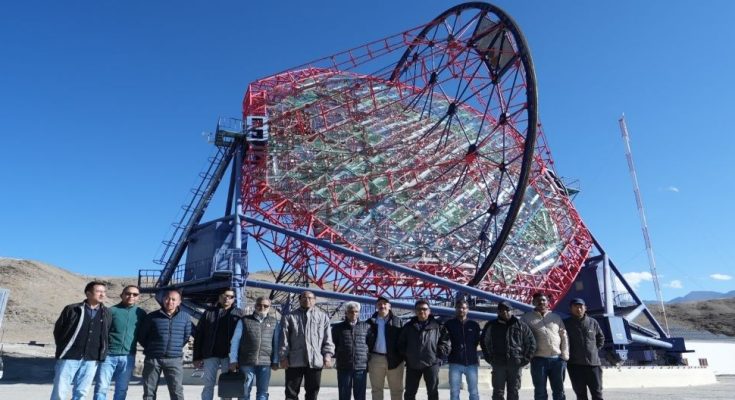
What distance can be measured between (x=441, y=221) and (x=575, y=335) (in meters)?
19.0

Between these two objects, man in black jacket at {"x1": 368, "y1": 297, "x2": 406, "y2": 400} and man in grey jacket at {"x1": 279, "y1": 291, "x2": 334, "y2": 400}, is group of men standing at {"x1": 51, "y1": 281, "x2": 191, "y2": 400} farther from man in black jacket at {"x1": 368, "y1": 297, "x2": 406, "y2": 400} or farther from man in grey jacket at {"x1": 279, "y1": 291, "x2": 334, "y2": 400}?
man in black jacket at {"x1": 368, "y1": 297, "x2": 406, "y2": 400}

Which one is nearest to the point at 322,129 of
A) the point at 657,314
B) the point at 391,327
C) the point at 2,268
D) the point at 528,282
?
the point at 528,282

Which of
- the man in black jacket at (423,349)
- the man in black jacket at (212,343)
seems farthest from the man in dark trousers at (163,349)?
the man in black jacket at (423,349)

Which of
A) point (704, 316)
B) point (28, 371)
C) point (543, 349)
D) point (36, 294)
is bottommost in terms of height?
point (543, 349)

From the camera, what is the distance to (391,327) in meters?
9.05

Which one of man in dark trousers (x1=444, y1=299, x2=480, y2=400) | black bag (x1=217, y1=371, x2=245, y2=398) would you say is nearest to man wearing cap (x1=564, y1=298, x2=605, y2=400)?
man in dark trousers (x1=444, y1=299, x2=480, y2=400)

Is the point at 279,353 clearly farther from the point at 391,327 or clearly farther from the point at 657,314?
the point at 657,314

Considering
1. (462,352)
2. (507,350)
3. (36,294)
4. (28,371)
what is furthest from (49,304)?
(507,350)

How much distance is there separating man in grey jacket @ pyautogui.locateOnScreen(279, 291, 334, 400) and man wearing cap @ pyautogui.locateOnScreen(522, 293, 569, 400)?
140 inches

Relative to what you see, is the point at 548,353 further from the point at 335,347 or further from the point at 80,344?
the point at 80,344

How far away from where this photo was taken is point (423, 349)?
8789 mm

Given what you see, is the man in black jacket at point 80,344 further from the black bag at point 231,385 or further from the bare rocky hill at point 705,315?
the bare rocky hill at point 705,315

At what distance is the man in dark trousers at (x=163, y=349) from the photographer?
8500mm

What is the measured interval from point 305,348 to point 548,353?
4108 mm
